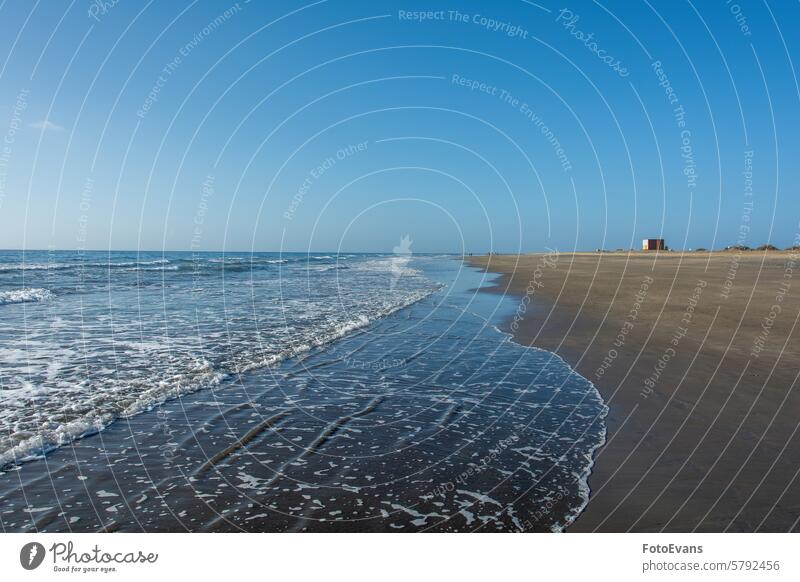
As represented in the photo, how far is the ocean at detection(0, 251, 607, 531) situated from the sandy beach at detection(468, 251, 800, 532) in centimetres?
48

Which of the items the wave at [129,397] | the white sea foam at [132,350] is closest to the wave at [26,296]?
the white sea foam at [132,350]

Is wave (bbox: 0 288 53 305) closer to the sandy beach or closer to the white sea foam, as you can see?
the white sea foam

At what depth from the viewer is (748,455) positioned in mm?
6195

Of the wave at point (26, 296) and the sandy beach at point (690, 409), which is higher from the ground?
the sandy beach at point (690, 409)

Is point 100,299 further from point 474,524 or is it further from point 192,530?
point 474,524

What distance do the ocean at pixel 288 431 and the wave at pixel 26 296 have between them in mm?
12141

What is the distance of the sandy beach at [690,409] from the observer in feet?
16.5

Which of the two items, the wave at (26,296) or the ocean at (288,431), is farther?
the wave at (26,296)

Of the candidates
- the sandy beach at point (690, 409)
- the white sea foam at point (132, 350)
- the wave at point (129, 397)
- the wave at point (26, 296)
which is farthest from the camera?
the wave at point (26, 296)

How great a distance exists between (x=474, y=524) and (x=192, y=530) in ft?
9.54

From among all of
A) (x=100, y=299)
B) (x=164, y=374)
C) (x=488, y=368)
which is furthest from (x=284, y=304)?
(x=488, y=368)

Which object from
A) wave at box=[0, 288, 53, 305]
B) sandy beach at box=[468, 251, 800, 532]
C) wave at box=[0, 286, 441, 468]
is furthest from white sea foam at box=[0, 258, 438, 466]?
sandy beach at box=[468, 251, 800, 532]

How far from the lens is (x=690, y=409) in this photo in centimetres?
796

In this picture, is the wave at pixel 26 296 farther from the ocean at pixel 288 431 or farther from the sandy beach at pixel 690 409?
the sandy beach at pixel 690 409
